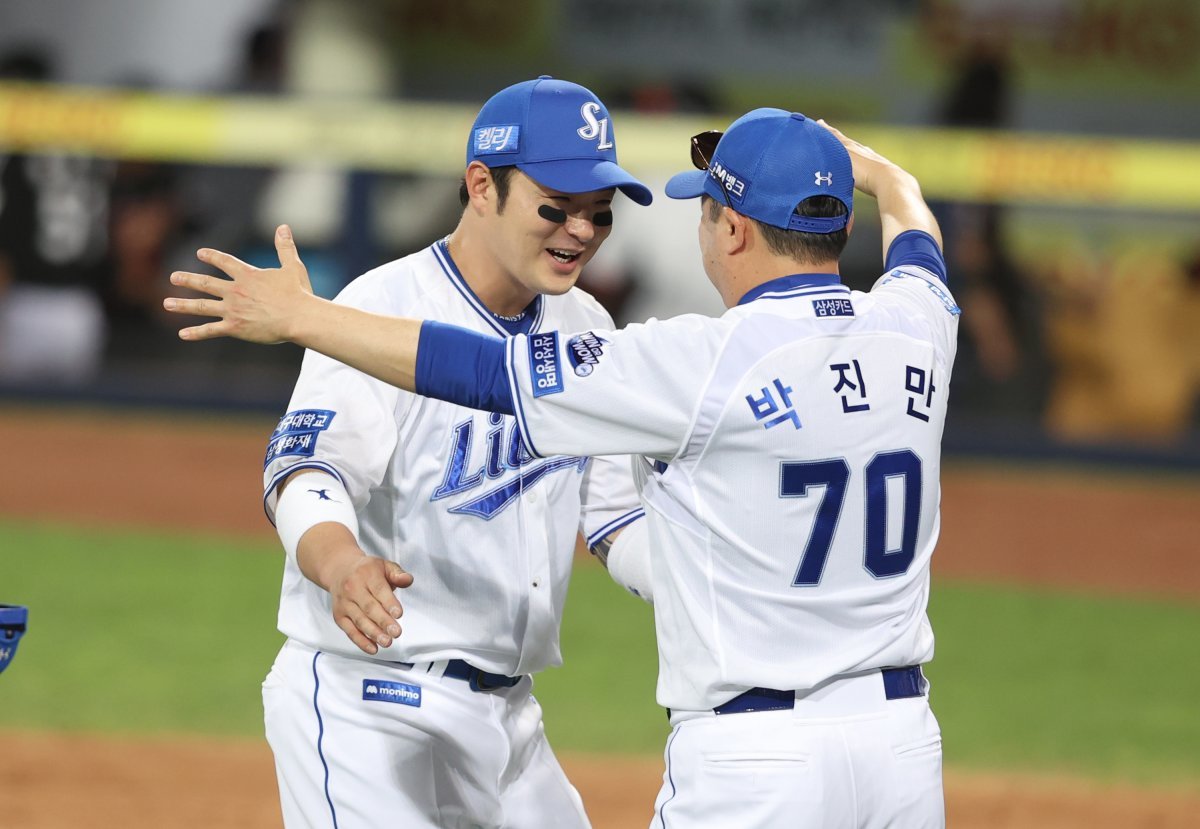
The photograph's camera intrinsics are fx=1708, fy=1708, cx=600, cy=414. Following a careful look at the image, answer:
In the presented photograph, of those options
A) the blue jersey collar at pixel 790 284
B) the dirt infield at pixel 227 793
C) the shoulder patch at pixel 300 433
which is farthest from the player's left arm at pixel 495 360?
the dirt infield at pixel 227 793

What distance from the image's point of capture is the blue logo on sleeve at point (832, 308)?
2.77 m

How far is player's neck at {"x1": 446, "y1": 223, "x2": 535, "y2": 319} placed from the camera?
3.30m

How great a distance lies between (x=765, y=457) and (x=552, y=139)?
824 millimetres

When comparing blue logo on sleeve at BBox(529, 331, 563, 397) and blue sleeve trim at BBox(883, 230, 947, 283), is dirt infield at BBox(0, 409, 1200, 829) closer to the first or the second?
blue sleeve trim at BBox(883, 230, 947, 283)

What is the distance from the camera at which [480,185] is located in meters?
3.27

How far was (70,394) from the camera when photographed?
12.9m

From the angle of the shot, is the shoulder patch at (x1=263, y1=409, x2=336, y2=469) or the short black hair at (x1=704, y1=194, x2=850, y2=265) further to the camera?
the shoulder patch at (x1=263, y1=409, x2=336, y2=469)

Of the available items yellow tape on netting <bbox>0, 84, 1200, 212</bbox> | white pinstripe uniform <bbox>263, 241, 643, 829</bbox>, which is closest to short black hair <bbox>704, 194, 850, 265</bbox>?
white pinstripe uniform <bbox>263, 241, 643, 829</bbox>

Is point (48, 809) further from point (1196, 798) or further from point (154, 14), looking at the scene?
point (154, 14)

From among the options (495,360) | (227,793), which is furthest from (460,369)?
(227,793)

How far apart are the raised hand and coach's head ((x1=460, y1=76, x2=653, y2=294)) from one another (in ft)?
2.04

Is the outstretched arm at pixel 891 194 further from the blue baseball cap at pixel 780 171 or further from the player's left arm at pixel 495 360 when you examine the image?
the player's left arm at pixel 495 360

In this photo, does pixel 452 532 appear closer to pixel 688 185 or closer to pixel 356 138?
pixel 688 185

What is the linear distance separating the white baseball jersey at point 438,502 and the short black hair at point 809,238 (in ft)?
2.18
